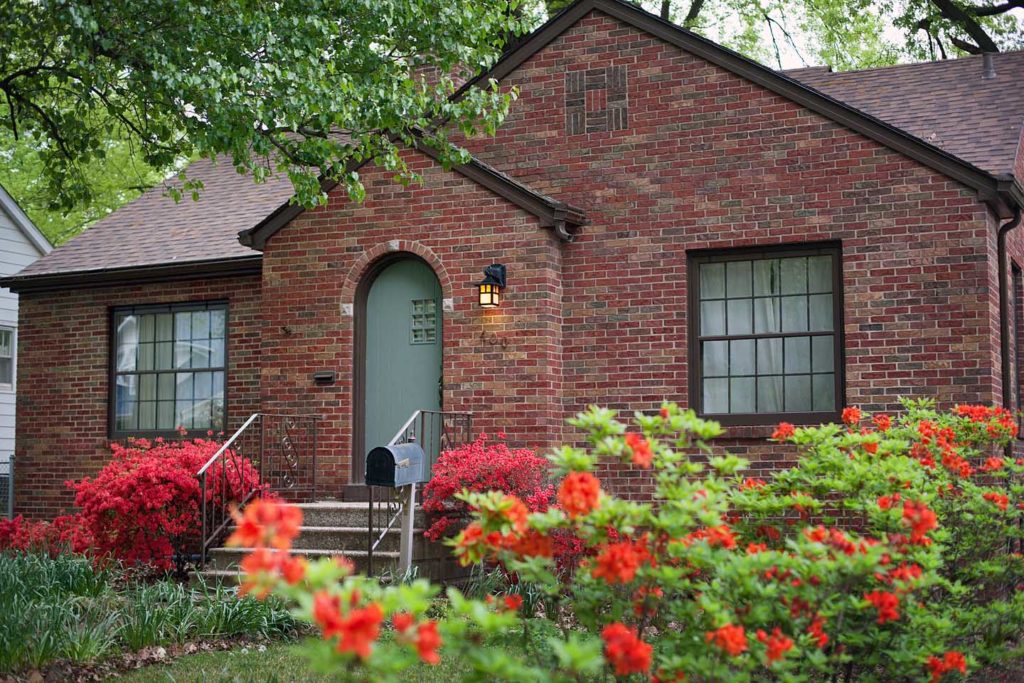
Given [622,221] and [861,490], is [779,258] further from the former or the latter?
[861,490]

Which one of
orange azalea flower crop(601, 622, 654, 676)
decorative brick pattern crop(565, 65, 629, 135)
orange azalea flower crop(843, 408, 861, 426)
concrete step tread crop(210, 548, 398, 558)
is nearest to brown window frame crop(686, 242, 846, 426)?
decorative brick pattern crop(565, 65, 629, 135)

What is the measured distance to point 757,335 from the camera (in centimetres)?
1089

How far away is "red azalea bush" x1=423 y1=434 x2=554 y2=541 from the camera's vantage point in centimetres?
978

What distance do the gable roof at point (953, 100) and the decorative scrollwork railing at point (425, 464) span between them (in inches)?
209

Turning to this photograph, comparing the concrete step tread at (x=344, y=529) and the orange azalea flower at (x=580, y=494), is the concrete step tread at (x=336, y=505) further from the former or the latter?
the orange azalea flower at (x=580, y=494)

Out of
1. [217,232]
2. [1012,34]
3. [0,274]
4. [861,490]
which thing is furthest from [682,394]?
[1012,34]

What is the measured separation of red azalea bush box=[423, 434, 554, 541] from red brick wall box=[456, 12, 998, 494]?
1467 mm

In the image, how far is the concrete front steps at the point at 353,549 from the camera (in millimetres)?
10133

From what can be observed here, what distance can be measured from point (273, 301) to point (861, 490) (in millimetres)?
7684

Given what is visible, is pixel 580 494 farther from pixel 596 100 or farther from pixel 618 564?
pixel 596 100

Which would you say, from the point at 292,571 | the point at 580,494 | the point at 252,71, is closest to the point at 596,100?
the point at 252,71

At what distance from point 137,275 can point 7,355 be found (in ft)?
23.5

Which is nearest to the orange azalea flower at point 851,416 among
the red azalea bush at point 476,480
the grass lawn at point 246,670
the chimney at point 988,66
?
the grass lawn at point 246,670

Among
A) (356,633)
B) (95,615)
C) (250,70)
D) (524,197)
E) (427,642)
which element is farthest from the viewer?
(524,197)
